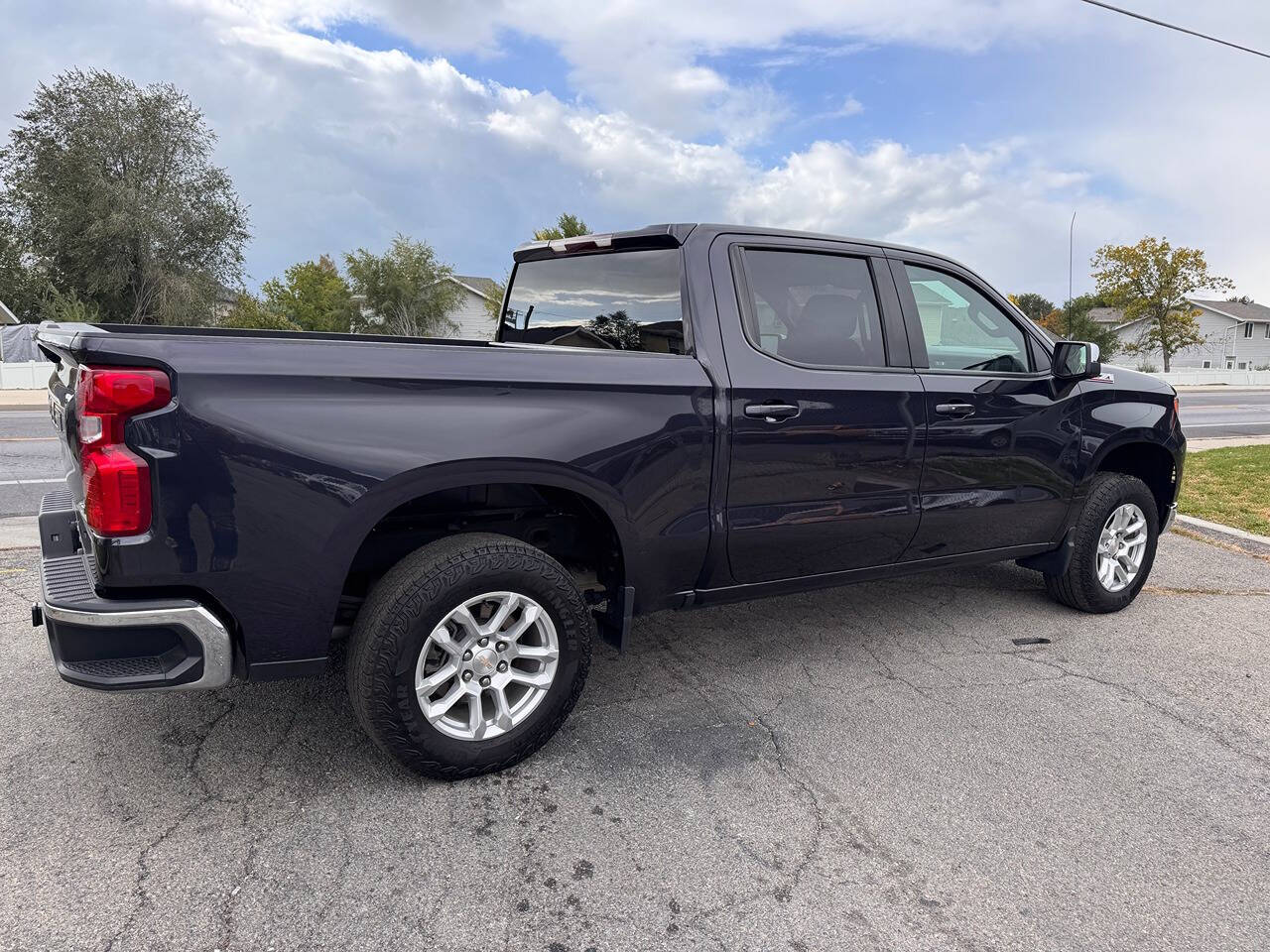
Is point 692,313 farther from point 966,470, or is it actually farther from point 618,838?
point 618,838

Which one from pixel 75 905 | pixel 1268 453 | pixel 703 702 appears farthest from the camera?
pixel 1268 453

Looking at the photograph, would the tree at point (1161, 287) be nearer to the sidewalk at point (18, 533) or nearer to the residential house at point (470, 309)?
the residential house at point (470, 309)

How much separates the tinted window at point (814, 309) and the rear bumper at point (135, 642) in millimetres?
2137

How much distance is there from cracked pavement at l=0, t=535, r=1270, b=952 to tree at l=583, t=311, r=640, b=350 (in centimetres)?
142

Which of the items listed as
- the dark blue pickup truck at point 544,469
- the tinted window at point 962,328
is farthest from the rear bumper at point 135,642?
the tinted window at point 962,328

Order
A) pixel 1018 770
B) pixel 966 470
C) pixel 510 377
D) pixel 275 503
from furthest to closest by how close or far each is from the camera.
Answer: pixel 966 470 < pixel 1018 770 < pixel 510 377 < pixel 275 503

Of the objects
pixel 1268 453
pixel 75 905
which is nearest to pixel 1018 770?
pixel 75 905

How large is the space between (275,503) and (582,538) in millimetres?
1317

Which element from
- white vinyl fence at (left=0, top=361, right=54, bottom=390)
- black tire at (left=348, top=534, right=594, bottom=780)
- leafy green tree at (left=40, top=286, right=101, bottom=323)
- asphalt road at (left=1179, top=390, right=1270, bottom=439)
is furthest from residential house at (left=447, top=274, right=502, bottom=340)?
black tire at (left=348, top=534, right=594, bottom=780)

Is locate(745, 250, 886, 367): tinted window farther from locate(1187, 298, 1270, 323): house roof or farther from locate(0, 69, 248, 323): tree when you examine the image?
locate(1187, 298, 1270, 323): house roof

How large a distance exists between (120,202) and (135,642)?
132 ft

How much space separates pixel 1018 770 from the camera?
10.1ft

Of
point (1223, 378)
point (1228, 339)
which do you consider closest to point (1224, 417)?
point (1223, 378)

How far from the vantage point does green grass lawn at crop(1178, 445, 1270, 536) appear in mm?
7407
